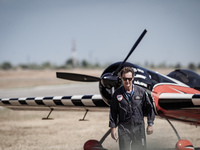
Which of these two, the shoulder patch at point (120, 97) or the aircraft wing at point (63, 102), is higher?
the shoulder patch at point (120, 97)

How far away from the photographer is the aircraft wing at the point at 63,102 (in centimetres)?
662

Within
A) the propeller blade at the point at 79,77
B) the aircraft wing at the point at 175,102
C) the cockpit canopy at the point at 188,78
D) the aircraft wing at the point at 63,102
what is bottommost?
the aircraft wing at the point at 63,102

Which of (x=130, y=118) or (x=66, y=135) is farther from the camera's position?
(x=66, y=135)

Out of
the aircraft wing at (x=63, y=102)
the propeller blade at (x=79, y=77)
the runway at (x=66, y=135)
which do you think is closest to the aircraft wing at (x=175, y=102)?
the runway at (x=66, y=135)

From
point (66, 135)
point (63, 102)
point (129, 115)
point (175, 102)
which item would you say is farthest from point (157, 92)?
point (66, 135)

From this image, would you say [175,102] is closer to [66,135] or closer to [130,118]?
[130,118]

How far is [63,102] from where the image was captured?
23.2 ft

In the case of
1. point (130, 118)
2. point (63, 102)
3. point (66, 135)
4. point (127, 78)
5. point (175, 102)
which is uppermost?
point (127, 78)

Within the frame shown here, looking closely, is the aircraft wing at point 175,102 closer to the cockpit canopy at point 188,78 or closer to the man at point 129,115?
the cockpit canopy at point 188,78

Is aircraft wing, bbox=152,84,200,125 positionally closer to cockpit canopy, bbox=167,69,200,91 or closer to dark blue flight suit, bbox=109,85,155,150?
cockpit canopy, bbox=167,69,200,91

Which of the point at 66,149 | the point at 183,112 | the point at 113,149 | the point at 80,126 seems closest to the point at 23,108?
the point at 80,126

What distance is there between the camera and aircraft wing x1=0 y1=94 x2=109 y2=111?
261 inches

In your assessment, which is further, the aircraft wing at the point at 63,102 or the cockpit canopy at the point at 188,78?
the aircraft wing at the point at 63,102

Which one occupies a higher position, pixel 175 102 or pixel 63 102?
pixel 175 102
